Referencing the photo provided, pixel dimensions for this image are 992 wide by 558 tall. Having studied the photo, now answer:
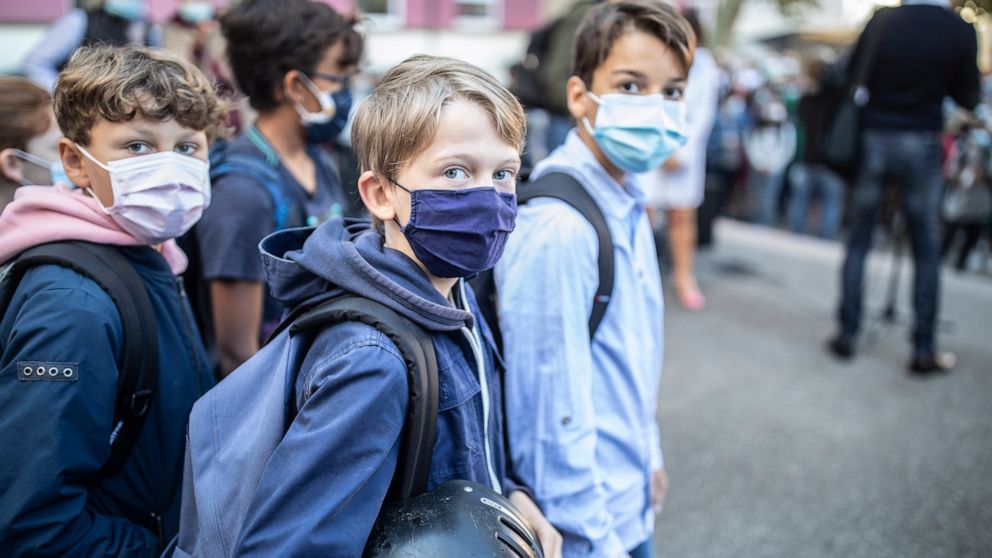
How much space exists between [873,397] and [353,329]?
4.23 m

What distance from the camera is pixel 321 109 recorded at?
2.50m

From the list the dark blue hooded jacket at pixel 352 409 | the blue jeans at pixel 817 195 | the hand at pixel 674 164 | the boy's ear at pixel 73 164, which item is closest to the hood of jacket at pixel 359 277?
the dark blue hooded jacket at pixel 352 409

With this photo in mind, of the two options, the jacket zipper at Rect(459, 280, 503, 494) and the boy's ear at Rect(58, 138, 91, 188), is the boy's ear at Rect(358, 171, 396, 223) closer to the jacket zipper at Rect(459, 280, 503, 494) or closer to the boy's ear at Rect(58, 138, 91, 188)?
the jacket zipper at Rect(459, 280, 503, 494)

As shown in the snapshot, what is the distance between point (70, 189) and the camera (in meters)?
1.80

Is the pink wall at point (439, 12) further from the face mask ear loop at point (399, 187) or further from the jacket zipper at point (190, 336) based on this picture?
the face mask ear loop at point (399, 187)

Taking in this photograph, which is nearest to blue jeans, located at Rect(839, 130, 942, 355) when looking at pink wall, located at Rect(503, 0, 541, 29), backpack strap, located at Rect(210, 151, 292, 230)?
backpack strap, located at Rect(210, 151, 292, 230)

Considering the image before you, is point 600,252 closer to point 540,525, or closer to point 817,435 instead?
point 540,525

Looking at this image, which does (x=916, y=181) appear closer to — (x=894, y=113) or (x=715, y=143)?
(x=894, y=113)

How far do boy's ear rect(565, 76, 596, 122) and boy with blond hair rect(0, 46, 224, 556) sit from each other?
99 centimetres

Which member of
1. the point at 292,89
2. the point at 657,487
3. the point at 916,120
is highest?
the point at 292,89

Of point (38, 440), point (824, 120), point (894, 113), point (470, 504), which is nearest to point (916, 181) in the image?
point (894, 113)

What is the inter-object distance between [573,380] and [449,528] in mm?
615

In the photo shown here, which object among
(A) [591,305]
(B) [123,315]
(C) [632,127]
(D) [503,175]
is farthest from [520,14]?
(B) [123,315]

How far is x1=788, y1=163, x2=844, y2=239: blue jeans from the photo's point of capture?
28.8 ft
